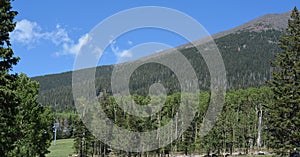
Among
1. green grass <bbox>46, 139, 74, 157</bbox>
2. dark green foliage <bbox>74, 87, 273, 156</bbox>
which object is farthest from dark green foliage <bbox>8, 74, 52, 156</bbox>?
green grass <bbox>46, 139, 74, 157</bbox>

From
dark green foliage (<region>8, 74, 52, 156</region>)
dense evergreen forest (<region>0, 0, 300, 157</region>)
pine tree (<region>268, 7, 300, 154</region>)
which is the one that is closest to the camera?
dense evergreen forest (<region>0, 0, 300, 157</region>)

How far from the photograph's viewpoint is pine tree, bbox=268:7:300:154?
1529 inches

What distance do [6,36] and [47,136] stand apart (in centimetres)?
2222

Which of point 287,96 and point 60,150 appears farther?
point 60,150

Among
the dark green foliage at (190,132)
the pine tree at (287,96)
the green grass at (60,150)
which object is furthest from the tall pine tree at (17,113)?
the green grass at (60,150)

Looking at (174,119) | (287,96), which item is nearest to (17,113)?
(287,96)


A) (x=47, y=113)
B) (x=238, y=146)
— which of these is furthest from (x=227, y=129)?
(x=47, y=113)

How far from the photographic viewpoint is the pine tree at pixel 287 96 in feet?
127

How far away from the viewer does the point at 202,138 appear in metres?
78.2

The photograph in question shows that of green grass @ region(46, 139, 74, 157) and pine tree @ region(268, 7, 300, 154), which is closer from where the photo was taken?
pine tree @ region(268, 7, 300, 154)

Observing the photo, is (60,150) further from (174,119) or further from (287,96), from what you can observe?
(287,96)

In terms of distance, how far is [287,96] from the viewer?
39781 mm

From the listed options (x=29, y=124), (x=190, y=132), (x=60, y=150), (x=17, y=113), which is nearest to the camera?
(x=17, y=113)

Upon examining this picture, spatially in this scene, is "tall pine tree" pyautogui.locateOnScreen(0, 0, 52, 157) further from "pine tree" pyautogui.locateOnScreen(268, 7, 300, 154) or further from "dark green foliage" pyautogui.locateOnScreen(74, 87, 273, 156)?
"dark green foliage" pyautogui.locateOnScreen(74, 87, 273, 156)
